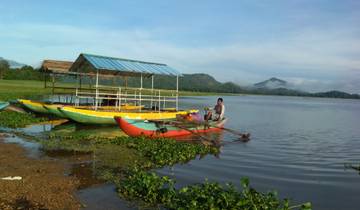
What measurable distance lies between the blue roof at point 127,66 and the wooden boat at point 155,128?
528cm

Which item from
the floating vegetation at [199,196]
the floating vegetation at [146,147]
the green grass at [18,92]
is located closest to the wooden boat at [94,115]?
the floating vegetation at [146,147]

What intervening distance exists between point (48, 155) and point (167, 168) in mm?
4518

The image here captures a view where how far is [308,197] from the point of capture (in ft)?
36.3

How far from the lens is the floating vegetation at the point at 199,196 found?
7820 millimetres

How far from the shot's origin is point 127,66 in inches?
993

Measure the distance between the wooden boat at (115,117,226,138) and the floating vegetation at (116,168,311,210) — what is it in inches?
367

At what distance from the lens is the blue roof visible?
77.5 feet

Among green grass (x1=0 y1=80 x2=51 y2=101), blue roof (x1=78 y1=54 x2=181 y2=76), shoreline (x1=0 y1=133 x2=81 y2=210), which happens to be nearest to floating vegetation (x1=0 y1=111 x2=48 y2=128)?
blue roof (x1=78 y1=54 x2=181 y2=76)

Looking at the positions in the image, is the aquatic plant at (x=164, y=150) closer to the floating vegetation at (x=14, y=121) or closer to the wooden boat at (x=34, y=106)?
the floating vegetation at (x=14, y=121)

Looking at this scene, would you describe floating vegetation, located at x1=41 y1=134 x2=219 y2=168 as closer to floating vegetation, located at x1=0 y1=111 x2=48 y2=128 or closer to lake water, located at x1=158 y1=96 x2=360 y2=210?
lake water, located at x1=158 y1=96 x2=360 y2=210

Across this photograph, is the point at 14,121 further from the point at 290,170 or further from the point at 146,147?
the point at 290,170

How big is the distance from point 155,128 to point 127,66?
6.66 metres

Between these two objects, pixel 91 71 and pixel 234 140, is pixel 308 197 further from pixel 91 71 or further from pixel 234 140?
pixel 91 71

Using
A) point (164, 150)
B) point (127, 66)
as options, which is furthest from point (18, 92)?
point (164, 150)
